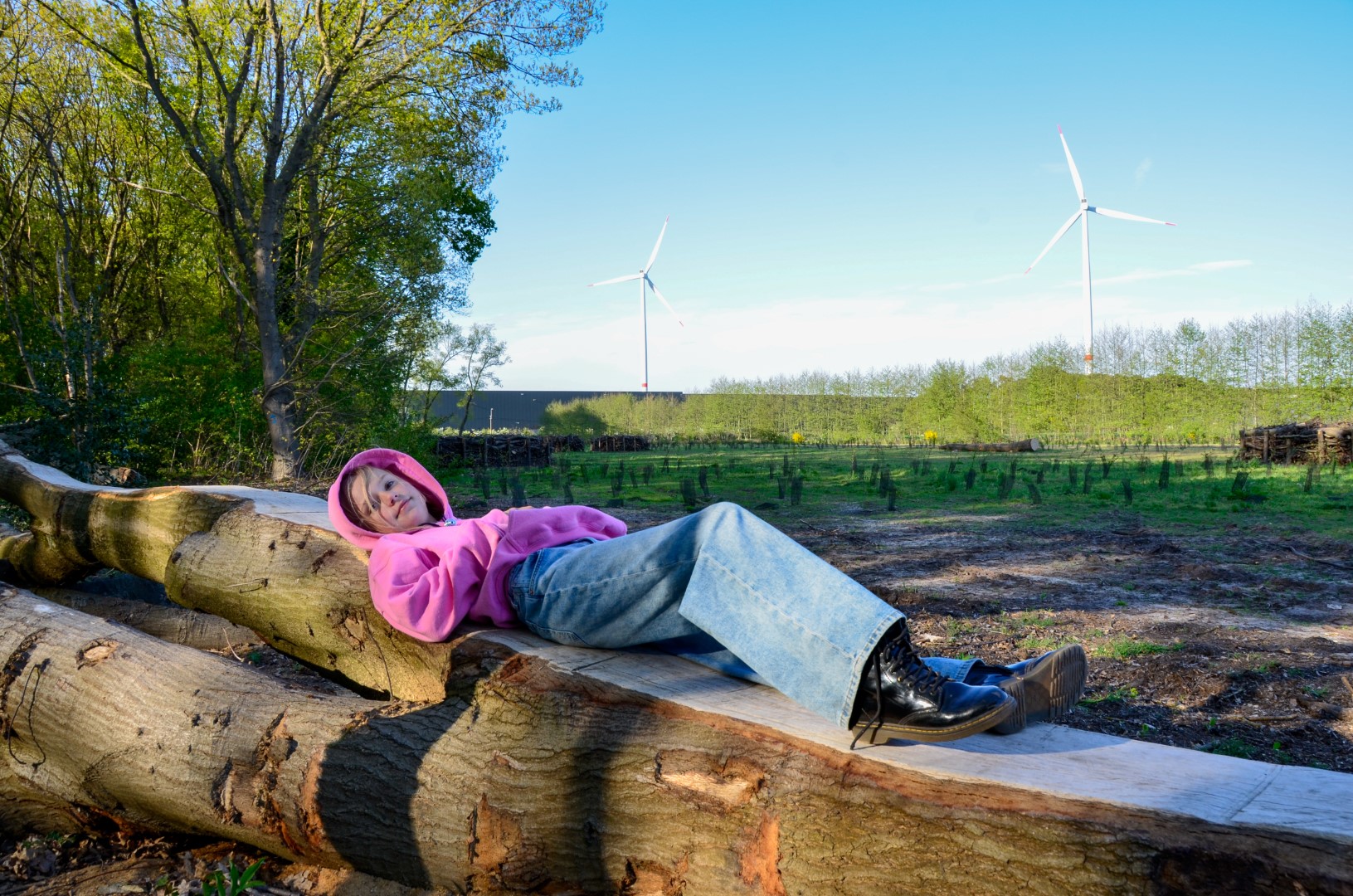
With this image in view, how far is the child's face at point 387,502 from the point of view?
2.61 meters

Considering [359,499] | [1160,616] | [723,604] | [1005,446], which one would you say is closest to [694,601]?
[723,604]

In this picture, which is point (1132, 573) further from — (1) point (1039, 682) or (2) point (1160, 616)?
(1) point (1039, 682)

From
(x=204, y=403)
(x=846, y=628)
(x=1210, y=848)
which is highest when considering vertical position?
(x=204, y=403)

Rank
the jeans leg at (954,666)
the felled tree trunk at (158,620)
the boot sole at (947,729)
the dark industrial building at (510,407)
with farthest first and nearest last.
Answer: the dark industrial building at (510,407) → the felled tree trunk at (158,620) → the jeans leg at (954,666) → the boot sole at (947,729)

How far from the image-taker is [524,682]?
209 centimetres

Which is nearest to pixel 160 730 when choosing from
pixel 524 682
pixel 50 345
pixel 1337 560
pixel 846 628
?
pixel 524 682

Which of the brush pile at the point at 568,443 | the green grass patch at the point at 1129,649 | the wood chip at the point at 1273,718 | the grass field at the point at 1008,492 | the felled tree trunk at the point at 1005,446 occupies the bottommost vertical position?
the wood chip at the point at 1273,718

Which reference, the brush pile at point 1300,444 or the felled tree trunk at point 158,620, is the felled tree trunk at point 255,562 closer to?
the felled tree trunk at point 158,620

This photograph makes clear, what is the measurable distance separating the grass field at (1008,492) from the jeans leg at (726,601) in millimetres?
7152

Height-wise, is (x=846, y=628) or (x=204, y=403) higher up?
(x=204, y=403)

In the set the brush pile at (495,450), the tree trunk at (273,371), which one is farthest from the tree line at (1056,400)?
the tree trunk at (273,371)

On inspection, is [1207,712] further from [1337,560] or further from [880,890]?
[1337,560]

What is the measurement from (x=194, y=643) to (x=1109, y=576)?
19.5 feet

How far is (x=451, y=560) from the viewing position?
7.55 ft
